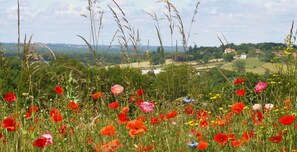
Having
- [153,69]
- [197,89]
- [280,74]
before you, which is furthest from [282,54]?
[153,69]

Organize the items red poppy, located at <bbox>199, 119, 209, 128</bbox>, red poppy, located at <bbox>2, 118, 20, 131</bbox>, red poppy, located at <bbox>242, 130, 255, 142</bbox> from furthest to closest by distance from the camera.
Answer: red poppy, located at <bbox>199, 119, 209, 128</bbox> → red poppy, located at <bbox>242, 130, 255, 142</bbox> → red poppy, located at <bbox>2, 118, 20, 131</bbox>

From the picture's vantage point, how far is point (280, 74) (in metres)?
4.57

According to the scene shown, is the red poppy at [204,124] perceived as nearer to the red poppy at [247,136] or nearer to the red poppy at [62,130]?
the red poppy at [247,136]

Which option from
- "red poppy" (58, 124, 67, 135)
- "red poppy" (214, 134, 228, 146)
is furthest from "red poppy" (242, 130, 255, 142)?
"red poppy" (58, 124, 67, 135)

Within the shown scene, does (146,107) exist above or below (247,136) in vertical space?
above

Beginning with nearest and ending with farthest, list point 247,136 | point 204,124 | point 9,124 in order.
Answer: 1. point 9,124
2. point 247,136
3. point 204,124

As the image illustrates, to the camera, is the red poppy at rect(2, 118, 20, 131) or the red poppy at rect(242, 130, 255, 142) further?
the red poppy at rect(242, 130, 255, 142)

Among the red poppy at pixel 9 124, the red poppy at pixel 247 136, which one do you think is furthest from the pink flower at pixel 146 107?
the red poppy at pixel 9 124

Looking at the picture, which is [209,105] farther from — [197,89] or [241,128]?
[241,128]

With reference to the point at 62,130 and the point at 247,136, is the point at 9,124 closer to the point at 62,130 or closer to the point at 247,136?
the point at 62,130

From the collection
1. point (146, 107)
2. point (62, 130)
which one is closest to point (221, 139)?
point (146, 107)

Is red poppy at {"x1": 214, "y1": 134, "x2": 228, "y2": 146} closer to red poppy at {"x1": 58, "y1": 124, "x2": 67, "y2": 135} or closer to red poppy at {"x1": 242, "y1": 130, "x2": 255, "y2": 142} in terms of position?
red poppy at {"x1": 242, "y1": 130, "x2": 255, "y2": 142}

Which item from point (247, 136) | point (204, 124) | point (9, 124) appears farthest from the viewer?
point (204, 124)

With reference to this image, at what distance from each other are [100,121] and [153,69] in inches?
44.4
